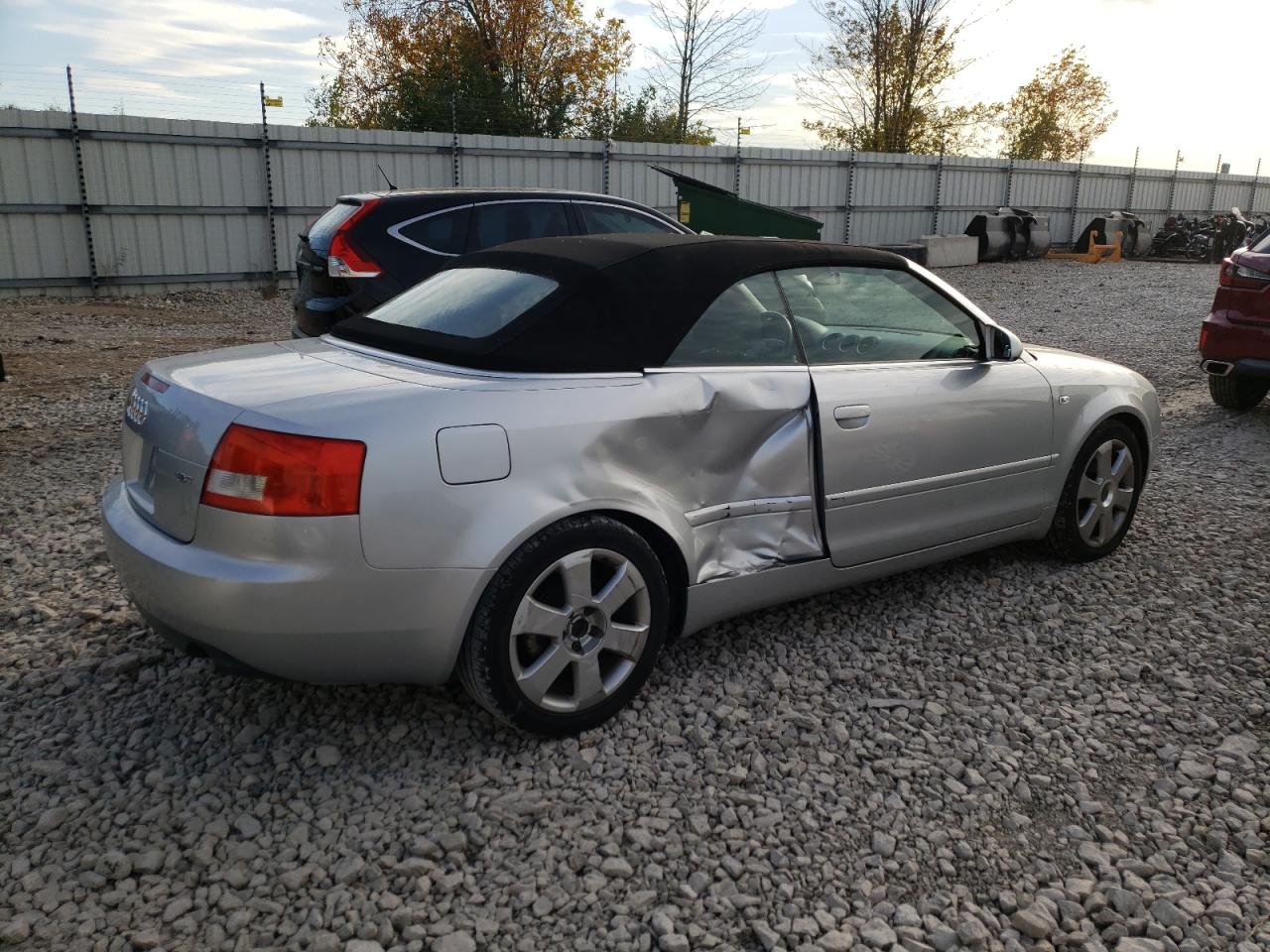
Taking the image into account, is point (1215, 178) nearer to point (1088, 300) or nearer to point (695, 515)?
point (1088, 300)

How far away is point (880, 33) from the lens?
109ft

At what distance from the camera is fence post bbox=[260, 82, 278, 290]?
616 inches

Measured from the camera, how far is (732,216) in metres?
14.1

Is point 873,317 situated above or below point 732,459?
above

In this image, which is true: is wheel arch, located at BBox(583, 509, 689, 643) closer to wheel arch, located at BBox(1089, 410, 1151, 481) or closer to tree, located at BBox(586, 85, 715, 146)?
wheel arch, located at BBox(1089, 410, 1151, 481)

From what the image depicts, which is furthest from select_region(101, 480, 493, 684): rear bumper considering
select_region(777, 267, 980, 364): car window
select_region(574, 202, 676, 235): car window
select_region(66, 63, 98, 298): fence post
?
select_region(66, 63, 98, 298): fence post

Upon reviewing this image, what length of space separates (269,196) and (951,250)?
14.7 meters

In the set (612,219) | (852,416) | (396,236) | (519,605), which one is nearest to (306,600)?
(519,605)

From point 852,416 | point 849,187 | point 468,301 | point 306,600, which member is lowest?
point 306,600

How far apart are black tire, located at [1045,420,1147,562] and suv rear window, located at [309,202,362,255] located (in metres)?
5.04

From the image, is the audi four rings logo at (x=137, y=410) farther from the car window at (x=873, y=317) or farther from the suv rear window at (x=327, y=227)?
the suv rear window at (x=327, y=227)

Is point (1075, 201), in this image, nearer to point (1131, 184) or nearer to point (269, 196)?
point (1131, 184)

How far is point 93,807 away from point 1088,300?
17.1 meters

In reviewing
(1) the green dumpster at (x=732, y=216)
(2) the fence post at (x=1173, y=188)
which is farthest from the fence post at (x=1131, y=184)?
(1) the green dumpster at (x=732, y=216)
